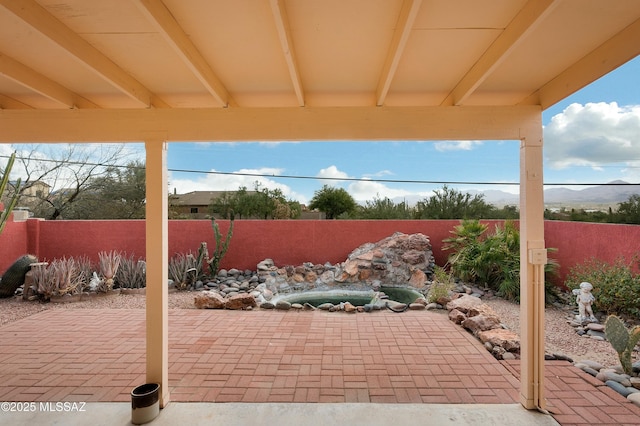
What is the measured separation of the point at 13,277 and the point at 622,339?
33.0ft

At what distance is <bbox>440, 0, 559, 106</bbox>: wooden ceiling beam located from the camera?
179 centimetres

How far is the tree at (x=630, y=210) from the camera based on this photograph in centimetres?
1159

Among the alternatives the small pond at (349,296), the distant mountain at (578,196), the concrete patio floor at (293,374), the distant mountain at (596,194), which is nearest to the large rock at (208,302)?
the concrete patio floor at (293,374)

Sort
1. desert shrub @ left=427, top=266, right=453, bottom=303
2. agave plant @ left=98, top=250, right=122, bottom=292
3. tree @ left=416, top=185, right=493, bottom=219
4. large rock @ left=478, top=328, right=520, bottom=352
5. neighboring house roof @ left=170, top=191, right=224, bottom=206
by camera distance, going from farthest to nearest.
A: neighboring house roof @ left=170, top=191, right=224, bottom=206 → tree @ left=416, top=185, right=493, bottom=219 → agave plant @ left=98, top=250, right=122, bottom=292 → desert shrub @ left=427, top=266, right=453, bottom=303 → large rock @ left=478, top=328, right=520, bottom=352

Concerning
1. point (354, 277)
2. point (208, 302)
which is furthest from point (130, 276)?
point (354, 277)

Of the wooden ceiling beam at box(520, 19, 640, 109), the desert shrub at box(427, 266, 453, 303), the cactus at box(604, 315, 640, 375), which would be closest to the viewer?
the wooden ceiling beam at box(520, 19, 640, 109)

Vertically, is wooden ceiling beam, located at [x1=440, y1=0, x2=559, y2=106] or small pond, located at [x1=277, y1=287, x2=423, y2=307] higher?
wooden ceiling beam, located at [x1=440, y1=0, x2=559, y2=106]

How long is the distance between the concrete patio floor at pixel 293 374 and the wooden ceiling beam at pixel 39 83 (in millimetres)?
2658

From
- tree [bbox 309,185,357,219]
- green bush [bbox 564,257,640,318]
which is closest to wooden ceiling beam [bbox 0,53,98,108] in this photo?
green bush [bbox 564,257,640,318]

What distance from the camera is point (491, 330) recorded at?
4758 mm

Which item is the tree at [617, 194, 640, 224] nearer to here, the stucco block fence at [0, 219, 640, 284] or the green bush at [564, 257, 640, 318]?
the stucco block fence at [0, 219, 640, 284]

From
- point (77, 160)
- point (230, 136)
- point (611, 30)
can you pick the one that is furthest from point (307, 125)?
point (77, 160)

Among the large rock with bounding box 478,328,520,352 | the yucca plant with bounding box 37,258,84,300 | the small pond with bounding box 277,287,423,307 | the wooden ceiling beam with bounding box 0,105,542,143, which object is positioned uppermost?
the wooden ceiling beam with bounding box 0,105,542,143

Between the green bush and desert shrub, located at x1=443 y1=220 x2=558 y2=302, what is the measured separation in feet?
3.26
